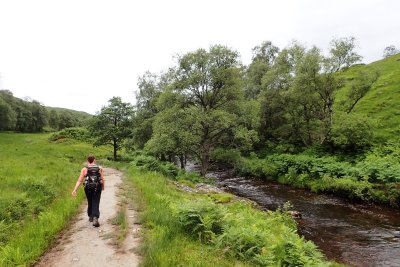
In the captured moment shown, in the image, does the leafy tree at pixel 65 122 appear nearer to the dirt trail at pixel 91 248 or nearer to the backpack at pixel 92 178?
the backpack at pixel 92 178

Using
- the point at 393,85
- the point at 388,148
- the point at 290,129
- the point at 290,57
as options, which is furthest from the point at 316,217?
the point at 393,85

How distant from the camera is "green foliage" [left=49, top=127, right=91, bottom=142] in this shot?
7321 cm

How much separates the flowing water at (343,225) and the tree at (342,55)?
19104 mm

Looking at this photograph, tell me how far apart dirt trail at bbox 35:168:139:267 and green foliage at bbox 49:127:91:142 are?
210 feet

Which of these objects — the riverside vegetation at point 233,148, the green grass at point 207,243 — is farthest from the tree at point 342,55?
the green grass at point 207,243

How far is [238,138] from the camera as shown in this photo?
1336 inches

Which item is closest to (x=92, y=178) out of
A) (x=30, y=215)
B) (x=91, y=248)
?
(x=91, y=248)

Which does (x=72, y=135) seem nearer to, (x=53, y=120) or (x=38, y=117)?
(x=38, y=117)

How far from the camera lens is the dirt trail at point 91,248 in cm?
841

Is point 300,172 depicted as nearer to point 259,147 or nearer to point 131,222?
point 259,147

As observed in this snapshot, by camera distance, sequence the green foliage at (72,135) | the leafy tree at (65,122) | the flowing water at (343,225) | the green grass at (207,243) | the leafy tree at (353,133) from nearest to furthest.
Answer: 1. the green grass at (207,243)
2. the flowing water at (343,225)
3. the leafy tree at (353,133)
4. the green foliage at (72,135)
5. the leafy tree at (65,122)

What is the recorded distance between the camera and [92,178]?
37.9 ft

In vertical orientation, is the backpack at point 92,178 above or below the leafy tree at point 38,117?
below

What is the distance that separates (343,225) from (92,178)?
16210 mm
